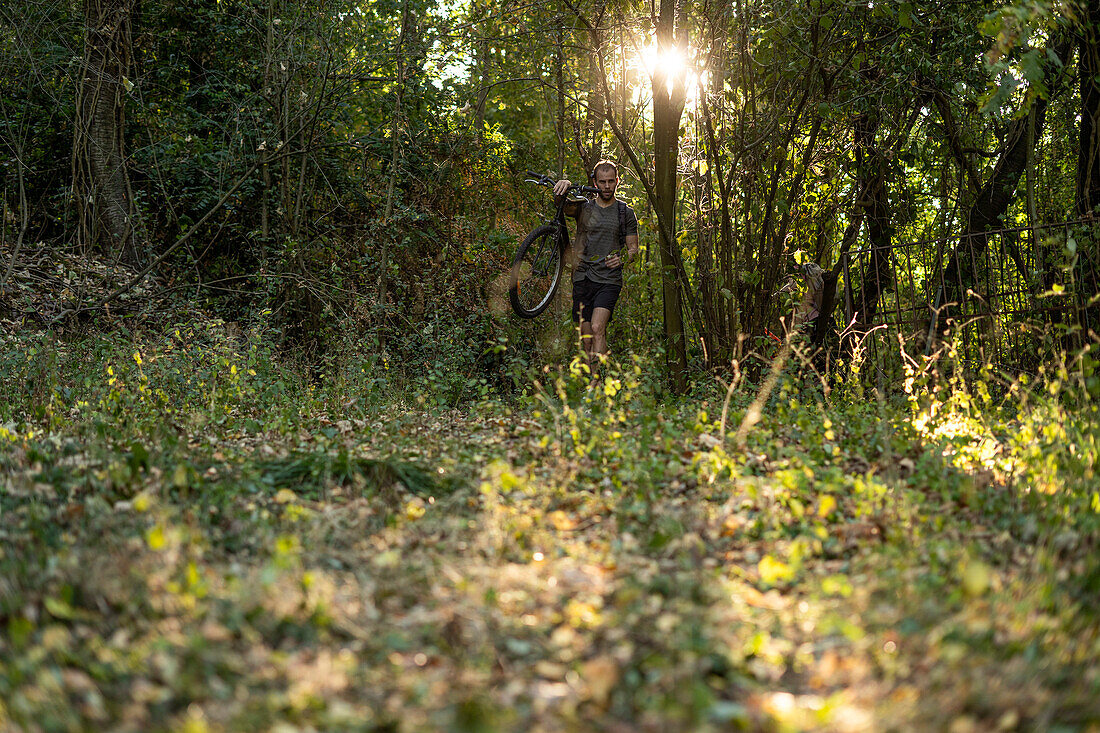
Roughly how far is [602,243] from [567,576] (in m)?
5.51

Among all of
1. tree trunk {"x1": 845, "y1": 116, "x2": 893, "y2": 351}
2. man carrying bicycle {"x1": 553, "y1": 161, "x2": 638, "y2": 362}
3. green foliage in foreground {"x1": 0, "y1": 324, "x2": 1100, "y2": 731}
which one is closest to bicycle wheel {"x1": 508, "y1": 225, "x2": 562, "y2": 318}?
man carrying bicycle {"x1": 553, "y1": 161, "x2": 638, "y2": 362}

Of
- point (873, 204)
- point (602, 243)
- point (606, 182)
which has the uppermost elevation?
point (873, 204)

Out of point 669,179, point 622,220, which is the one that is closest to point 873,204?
point 669,179

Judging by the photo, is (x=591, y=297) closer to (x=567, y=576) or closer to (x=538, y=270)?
(x=538, y=270)

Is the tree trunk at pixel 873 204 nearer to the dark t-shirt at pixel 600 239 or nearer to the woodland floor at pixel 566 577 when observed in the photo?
the dark t-shirt at pixel 600 239

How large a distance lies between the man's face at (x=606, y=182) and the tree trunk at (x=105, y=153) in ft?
22.0

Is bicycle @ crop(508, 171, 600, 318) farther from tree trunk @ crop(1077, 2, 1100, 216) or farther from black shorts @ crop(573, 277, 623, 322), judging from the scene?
tree trunk @ crop(1077, 2, 1100, 216)

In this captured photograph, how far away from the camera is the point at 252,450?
5746mm

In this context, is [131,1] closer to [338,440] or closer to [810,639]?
[338,440]

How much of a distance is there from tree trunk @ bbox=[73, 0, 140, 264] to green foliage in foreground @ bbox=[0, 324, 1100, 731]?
6486 millimetres

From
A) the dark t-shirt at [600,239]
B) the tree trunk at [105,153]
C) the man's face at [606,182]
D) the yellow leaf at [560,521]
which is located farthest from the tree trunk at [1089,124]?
the tree trunk at [105,153]

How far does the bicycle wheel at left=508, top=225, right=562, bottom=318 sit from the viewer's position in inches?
347

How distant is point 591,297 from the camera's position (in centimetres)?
875

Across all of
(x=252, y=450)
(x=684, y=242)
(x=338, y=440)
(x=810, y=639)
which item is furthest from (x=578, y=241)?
(x=810, y=639)
